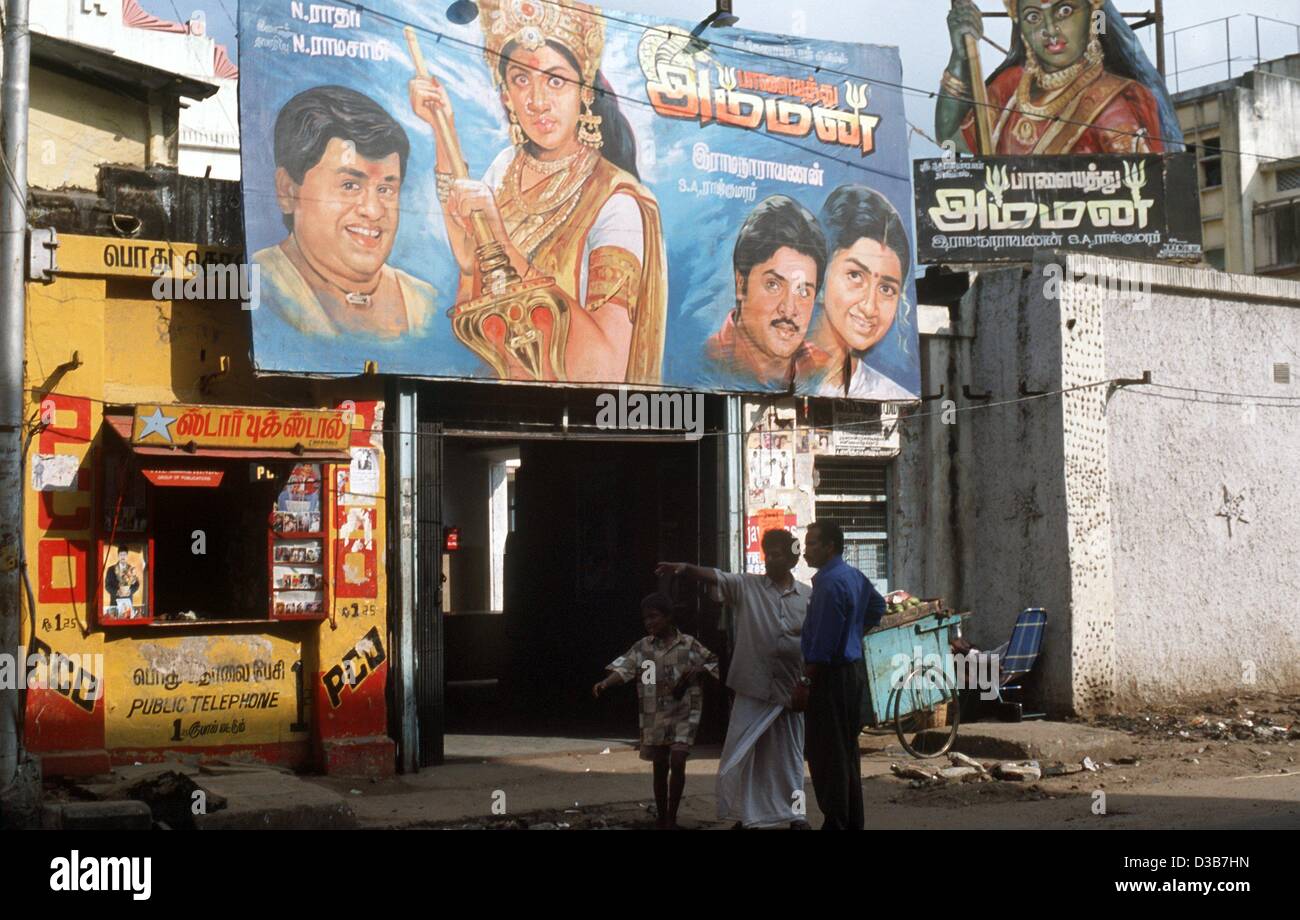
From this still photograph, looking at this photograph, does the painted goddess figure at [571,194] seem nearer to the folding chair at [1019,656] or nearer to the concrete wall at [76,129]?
the concrete wall at [76,129]

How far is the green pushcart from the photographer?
41.0 ft

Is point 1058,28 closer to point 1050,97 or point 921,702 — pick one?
point 1050,97

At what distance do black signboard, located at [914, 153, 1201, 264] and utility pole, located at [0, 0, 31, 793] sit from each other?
10641mm

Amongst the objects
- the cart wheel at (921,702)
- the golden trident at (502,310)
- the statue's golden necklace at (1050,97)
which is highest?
the statue's golden necklace at (1050,97)

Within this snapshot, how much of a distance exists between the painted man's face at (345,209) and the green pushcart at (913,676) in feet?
17.4

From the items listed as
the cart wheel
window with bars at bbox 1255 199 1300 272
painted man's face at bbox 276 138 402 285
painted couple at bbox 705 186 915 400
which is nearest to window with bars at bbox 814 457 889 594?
painted couple at bbox 705 186 915 400

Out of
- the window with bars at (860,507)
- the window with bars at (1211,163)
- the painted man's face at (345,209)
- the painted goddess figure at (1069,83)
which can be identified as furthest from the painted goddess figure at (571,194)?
the window with bars at (1211,163)

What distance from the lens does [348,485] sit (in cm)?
1200

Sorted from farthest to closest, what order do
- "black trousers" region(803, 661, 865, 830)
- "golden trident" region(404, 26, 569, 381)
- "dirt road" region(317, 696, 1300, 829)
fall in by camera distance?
1. "golden trident" region(404, 26, 569, 381)
2. "dirt road" region(317, 696, 1300, 829)
3. "black trousers" region(803, 661, 865, 830)

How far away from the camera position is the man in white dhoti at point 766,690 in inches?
354

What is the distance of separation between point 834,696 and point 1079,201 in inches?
435

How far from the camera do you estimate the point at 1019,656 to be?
1472cm

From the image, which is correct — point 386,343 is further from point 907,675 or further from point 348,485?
point 907,675

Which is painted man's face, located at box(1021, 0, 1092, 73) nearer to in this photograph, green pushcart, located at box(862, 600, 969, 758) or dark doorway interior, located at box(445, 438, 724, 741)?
dark doorway interior, located at box(445, 438, 724, 741)
